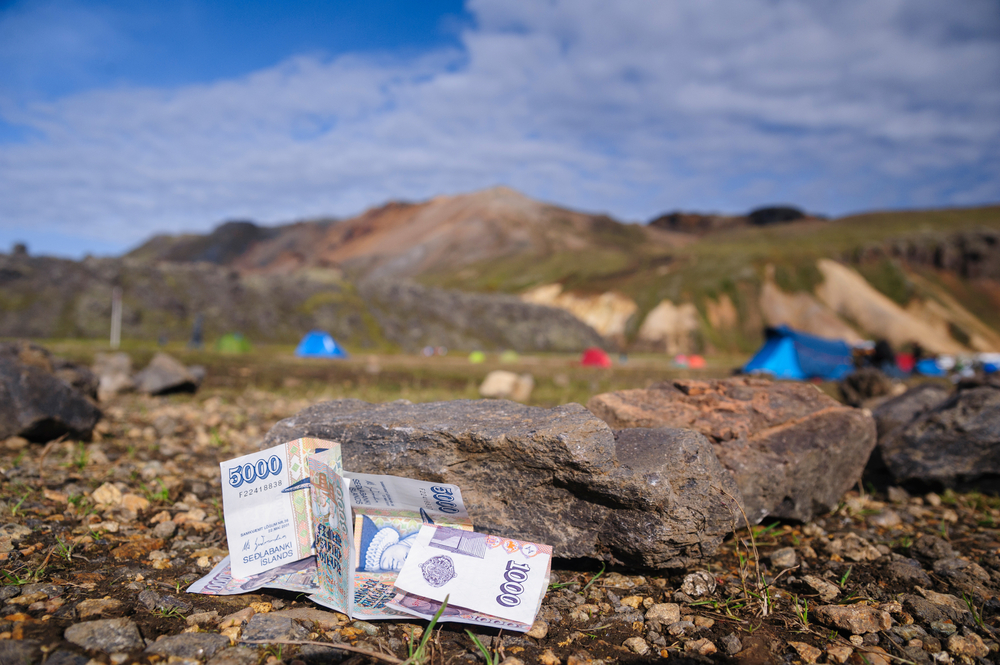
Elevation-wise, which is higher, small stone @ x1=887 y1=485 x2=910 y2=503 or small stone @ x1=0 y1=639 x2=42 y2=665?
small stone @ x1=0 y1=639 x2=42 y2=665

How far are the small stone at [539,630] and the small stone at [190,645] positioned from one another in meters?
1.50

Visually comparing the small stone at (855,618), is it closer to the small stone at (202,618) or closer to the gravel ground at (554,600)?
the gravel ground at (554,600)


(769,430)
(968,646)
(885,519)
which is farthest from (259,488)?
(885,519)

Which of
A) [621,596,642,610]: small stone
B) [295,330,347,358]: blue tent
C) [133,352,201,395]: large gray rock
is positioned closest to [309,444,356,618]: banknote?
[621,596,642,610]: small stone

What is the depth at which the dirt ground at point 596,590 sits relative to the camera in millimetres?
2889

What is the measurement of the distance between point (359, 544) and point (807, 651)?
247 cm

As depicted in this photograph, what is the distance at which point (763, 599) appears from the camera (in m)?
3.46

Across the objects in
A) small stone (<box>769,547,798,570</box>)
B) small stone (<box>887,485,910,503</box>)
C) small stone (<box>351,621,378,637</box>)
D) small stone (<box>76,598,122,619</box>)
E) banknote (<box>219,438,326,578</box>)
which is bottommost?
small stone (<box>887,485,910,503</box>)

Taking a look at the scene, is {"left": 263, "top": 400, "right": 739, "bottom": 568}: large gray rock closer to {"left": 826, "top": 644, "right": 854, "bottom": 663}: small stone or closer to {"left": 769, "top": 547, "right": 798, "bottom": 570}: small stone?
{"left": 769, "top": 547, "right": 798, "bottom": 570}: small stone

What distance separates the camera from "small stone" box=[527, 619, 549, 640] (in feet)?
10.0

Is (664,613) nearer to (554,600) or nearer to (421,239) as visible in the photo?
(554,600)

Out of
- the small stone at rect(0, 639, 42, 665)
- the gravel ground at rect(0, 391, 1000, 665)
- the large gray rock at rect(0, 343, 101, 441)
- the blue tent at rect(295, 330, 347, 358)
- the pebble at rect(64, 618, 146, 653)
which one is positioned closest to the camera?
the small stone at rect(0, 639, 42, 665)

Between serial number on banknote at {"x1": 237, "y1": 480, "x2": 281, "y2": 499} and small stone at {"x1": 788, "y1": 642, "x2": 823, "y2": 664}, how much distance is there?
9.73 ft

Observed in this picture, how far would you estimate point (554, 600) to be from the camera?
11.4ft
